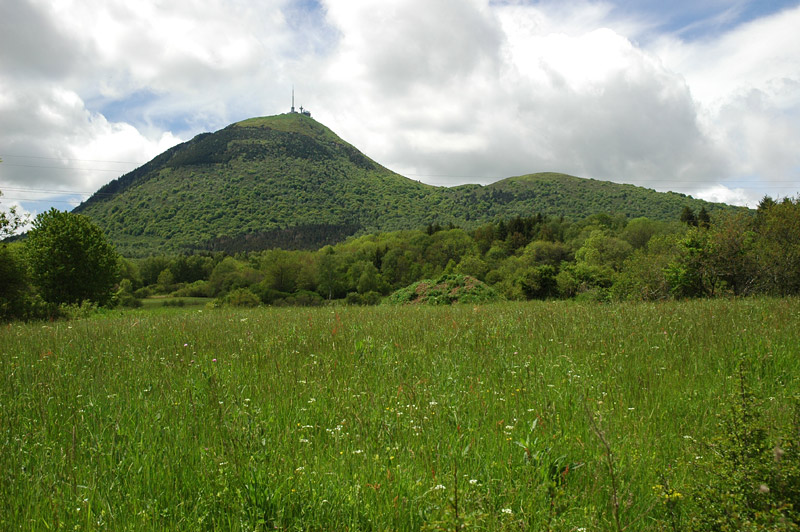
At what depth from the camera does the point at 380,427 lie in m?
3.21

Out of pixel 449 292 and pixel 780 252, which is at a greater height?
pixel 780 252

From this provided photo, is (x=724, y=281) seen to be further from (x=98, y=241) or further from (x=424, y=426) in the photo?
(x=98, y=241)

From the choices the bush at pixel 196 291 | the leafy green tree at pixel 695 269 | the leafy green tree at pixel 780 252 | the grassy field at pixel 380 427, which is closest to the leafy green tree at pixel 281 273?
the bush at pixel 196 291

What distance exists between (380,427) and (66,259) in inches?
1215

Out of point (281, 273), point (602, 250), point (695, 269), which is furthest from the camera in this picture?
point (602, 250)

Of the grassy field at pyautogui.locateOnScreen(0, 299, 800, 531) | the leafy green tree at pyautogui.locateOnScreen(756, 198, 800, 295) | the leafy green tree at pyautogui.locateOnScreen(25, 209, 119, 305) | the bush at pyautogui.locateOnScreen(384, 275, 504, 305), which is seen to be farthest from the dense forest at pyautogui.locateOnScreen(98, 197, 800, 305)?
the grassy field at pyautogui.locateOnScreen(0, 299, 800, 531)

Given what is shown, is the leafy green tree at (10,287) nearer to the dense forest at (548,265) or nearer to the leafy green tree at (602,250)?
the dense forest at (548,265)

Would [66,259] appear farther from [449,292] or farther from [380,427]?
[380,427]

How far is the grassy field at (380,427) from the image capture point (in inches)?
86.4

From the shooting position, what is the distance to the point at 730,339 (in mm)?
5621

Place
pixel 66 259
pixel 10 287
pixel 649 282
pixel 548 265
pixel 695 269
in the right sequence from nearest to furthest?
pixel 695 269 → pixel 10 287 → pixel 649 282 → pixel 66 259 → pixel 548 265

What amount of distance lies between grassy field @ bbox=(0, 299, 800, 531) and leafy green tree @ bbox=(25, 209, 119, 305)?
24.3 meters

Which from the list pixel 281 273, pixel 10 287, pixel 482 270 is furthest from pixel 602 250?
pixel 10 287

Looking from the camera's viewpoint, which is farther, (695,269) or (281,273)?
(281,273)
